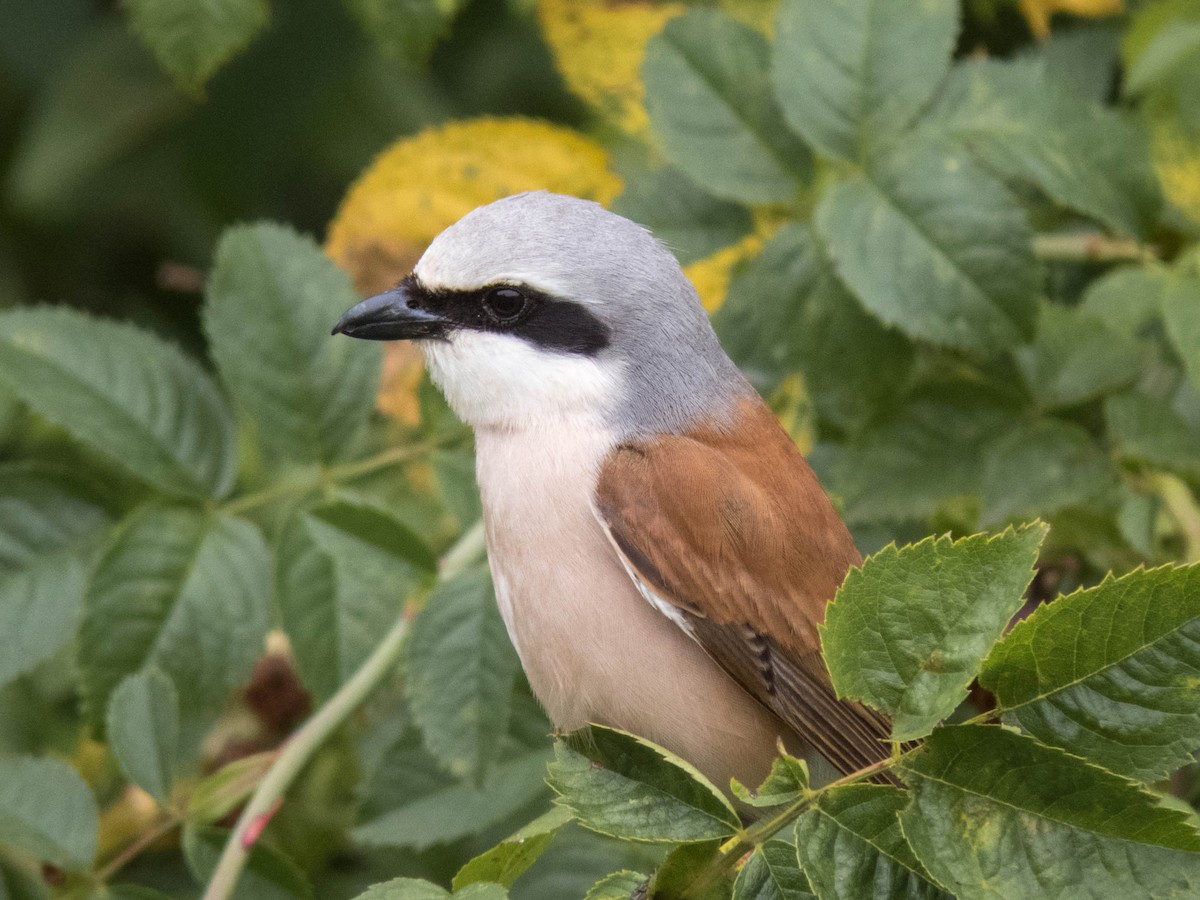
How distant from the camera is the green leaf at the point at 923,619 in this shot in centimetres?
136

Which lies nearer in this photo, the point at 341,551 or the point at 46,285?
the point at 341,551

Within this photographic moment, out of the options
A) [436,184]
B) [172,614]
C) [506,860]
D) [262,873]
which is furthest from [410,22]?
[506,860]

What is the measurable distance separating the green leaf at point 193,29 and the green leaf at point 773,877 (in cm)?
184

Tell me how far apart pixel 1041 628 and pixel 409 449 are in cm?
149

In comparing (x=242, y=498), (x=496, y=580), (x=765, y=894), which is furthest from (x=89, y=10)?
(x=765, y=894)

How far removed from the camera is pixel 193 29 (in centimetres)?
256

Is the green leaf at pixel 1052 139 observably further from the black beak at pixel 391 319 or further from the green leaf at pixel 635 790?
the green leaf at pixel 635 790

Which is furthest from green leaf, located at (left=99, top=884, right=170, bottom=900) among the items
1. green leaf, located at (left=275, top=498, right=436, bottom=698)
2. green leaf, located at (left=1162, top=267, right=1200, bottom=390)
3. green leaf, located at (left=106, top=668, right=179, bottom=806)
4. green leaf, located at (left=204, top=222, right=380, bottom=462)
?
green leaf, located at (left=1162, top=267, right=1200, bottom=390)

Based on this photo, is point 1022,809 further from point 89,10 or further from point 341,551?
point 89,10

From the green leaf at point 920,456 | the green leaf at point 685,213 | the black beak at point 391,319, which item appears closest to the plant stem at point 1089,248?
the green leaf at point 920,456

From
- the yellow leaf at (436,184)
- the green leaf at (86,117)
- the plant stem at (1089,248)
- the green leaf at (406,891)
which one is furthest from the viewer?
the green leaf at (86,117)

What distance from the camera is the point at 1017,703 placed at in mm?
1399

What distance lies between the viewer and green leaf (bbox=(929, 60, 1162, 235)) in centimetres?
254

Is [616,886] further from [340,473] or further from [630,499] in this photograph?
[340,473]
